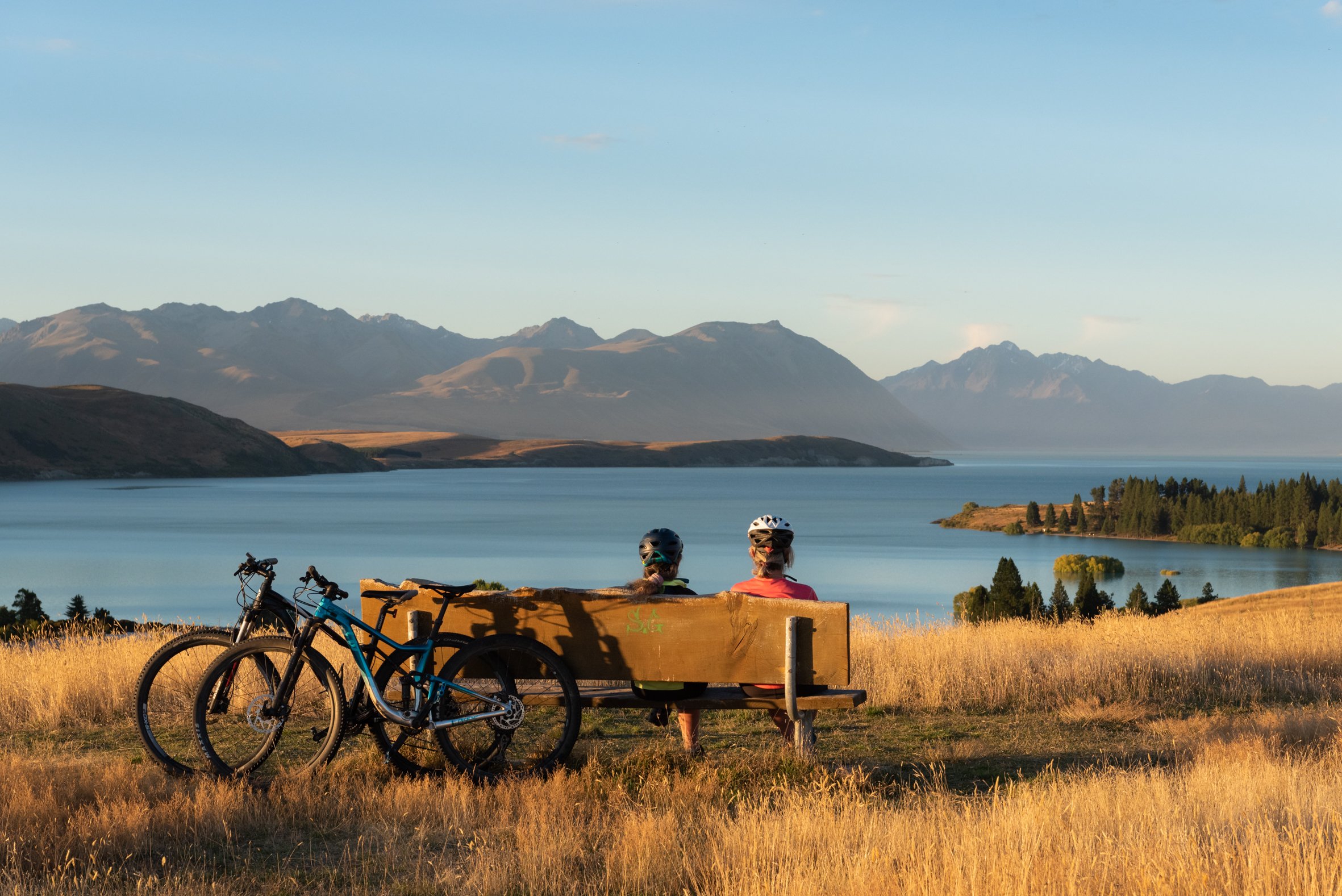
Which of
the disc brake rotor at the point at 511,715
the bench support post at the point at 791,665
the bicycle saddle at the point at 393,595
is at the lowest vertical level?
the disc brake rotor at the point at 511,715

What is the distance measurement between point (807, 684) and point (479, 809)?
75.8 inches

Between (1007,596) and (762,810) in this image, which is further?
(1007,596)

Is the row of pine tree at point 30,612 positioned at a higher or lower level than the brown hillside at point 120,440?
lower

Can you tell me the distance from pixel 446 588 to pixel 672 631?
1.29 m

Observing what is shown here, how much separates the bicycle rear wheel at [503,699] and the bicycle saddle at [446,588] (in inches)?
11.6

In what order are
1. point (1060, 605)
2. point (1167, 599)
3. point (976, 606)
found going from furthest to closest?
point (1167, 599) → point (1060, 605) → point (976, 606)

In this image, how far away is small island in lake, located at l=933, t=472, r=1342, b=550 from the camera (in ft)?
327

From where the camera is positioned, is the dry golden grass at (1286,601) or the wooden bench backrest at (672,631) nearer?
the wooden bench backrest at (672,631)

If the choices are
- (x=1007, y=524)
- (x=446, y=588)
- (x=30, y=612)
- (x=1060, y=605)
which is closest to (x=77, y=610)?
(x=30, y=612)

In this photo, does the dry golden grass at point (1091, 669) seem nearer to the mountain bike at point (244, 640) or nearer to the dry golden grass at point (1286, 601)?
the mountain bike at point (244, 640)

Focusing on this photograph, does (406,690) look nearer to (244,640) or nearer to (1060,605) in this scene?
(244,640)

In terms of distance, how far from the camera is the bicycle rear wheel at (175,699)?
6320 millimetres

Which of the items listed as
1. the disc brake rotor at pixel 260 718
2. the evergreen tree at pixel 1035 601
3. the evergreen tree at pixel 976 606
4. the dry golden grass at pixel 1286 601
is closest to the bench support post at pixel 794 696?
the disc brake rotor at pixel 260 718

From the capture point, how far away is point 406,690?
20.7 ft
